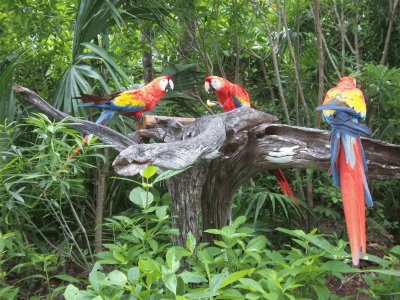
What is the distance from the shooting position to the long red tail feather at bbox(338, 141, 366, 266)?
1102 millimetres

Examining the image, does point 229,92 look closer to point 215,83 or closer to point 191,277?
point 215,83

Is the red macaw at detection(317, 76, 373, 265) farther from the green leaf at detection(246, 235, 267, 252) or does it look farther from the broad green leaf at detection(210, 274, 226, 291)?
the broad green leaf at detection(210, 274, 226, 291)

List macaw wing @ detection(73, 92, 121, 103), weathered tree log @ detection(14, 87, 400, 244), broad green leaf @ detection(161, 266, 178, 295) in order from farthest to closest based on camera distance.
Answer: macaw wing @ detection(73, 92, 121, 103) → weathered tree log @ detection(14, 87, 400, 244) → broad green leaf @ detection(161, 266, 178, 295)

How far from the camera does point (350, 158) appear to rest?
4.11 ft

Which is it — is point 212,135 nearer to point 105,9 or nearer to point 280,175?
point 280,175

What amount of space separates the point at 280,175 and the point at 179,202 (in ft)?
1.89

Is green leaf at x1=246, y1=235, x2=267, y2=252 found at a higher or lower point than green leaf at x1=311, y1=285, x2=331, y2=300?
higher

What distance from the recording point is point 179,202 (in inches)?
54.3

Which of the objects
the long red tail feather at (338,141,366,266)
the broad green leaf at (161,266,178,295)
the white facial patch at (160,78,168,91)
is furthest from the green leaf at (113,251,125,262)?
the white facial patch at (160,78,168,91)

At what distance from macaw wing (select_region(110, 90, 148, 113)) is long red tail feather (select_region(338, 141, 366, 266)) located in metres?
0.89

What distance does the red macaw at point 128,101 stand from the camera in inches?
69.5

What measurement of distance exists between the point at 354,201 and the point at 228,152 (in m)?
0.49

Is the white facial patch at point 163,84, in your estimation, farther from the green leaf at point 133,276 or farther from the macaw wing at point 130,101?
the green leaf at point 133,276

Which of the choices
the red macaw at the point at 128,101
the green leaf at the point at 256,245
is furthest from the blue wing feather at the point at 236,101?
the green leaf at the point at 256,245
